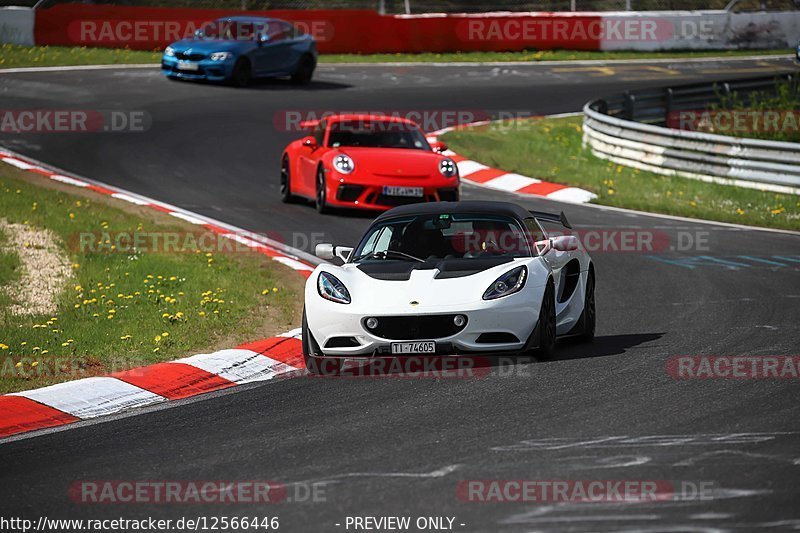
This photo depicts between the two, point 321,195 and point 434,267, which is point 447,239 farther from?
point 321,195

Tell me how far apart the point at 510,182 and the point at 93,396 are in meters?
13.4

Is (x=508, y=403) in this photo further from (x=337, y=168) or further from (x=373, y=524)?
(x=337, y=168)

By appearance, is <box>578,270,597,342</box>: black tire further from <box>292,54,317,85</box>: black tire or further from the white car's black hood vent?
<box>292,54,317,85</box>: black tire

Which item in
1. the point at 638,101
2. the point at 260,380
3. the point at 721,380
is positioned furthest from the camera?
the point at 638,101

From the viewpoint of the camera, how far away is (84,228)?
1513 centimetres

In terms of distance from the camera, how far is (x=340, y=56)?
3569 cm

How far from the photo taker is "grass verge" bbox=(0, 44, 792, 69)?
31.2 m

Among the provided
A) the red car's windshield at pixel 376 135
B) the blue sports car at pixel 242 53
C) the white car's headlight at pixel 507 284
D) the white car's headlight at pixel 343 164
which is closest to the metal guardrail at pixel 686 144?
the red car's windshield at pixel 376 135

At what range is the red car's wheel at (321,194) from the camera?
689 inches

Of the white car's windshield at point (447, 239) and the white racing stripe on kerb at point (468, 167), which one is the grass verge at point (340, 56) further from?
the white car's windshield at point (447, 239)

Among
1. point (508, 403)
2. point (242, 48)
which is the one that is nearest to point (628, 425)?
point (508, 403)

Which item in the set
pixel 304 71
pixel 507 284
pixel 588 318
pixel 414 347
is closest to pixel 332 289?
pixel 414 347

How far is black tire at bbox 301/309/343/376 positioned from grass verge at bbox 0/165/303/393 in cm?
113

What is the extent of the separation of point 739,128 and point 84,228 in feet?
46.2
